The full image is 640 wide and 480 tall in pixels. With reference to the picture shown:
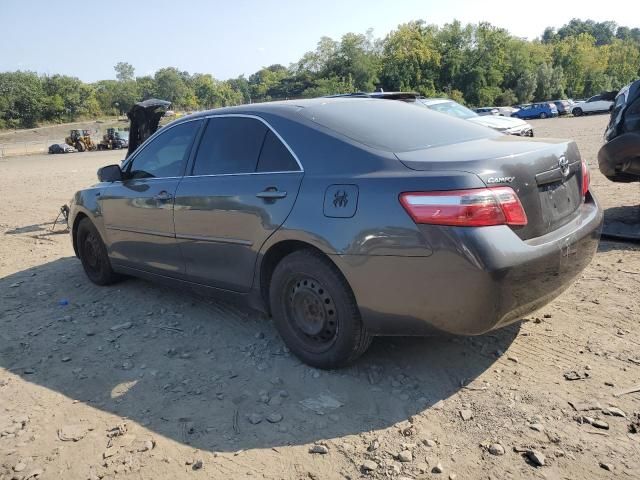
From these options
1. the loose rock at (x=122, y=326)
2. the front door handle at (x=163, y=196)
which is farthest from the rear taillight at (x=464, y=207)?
the loose rock at (x=122, y=326)

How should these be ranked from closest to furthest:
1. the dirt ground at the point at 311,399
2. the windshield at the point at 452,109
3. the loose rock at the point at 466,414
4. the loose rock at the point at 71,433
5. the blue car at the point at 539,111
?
the dirt ground at the point at 311,399 < the loose rock at the point at 466,414 < the loose rock at the point at 71,433 < the windshield at the point at 452,109 < the blue car at the point at 539,111

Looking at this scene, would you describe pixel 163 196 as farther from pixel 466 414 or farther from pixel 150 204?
pixel 466 414

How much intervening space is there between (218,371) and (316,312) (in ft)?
2.67

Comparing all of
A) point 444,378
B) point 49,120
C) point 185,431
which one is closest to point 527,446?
point 444,378

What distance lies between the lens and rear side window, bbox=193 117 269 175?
3.74m

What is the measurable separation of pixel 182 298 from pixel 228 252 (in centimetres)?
142

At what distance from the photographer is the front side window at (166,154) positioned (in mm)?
4309

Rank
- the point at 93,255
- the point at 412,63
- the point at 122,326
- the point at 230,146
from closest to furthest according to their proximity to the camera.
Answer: the point at 230,146
the point at 122,326
the point at 93,255
the point at 412,63

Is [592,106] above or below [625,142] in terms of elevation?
below

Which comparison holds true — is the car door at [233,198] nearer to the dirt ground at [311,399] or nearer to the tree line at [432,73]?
the dirt ground at [311,399]

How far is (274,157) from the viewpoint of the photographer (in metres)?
3.56

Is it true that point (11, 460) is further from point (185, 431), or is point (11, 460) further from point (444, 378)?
point (444, 378)

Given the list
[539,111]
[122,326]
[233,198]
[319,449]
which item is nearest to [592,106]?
[539,111]

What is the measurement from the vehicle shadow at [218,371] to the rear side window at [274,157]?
1284 millimetres
